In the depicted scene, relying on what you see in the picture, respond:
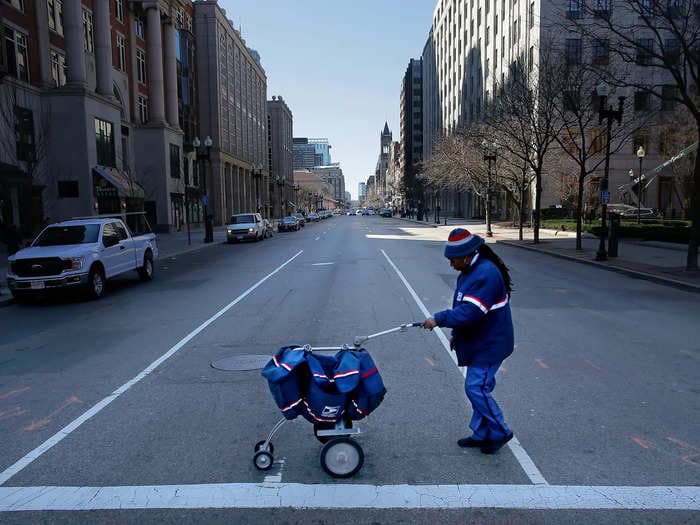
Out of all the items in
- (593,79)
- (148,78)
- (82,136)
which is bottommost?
(82,136)

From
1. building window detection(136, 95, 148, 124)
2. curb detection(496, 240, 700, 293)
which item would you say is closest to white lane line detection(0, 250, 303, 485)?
curb detection(496, 240, 700, 293)

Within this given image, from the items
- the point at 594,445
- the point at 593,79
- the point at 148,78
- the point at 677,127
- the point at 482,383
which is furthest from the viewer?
the point at 148,78

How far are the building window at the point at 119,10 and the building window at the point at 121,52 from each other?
125 centimetres

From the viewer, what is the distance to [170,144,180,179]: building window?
45031 millimetres

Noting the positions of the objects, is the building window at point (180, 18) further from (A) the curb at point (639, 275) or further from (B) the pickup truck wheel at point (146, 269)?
(A) the curb at point (639, 275)

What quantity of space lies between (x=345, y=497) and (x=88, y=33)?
126 ft

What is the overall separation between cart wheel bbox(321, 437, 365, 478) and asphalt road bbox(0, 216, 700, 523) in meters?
0.08

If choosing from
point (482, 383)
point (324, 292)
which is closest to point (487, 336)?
point (482, 383)

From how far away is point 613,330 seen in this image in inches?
357

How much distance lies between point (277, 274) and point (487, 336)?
516 inches

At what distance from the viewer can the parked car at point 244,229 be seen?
34250 mm

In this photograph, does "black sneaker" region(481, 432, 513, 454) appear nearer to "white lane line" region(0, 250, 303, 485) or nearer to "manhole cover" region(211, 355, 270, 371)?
"manhole cover" region(211, 355, 270, 371)

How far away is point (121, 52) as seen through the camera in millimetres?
40062

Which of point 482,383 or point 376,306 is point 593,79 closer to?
point 376,306
